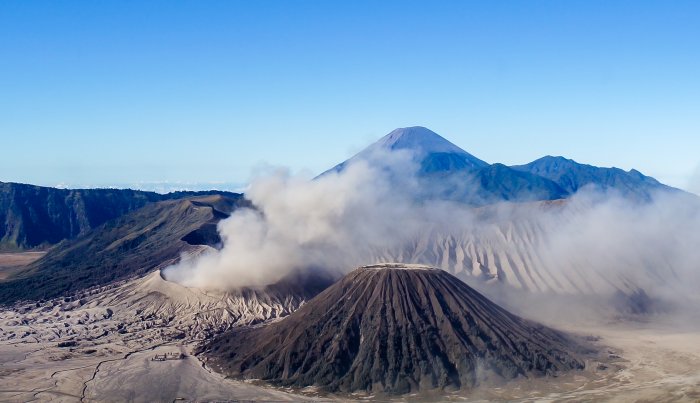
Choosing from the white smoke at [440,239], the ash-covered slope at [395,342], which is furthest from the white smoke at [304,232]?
the ash-covered slope at [395,342]

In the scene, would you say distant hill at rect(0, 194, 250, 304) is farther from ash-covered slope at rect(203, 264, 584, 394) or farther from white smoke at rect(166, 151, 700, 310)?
ash-covered slope at rect(203, 264, 584, 394)

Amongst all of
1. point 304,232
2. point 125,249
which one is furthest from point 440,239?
point 125,249

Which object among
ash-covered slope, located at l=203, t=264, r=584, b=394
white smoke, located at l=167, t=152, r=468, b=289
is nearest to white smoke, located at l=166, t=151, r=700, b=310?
white smoke, located at l=167, t=152, r=468, b=289

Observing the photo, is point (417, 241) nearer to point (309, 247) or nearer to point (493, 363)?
point (309, 247)

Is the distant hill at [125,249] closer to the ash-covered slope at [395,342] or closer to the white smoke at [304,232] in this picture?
the white smoke at [304,232]

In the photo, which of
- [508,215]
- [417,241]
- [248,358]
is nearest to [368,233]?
[417,241]
